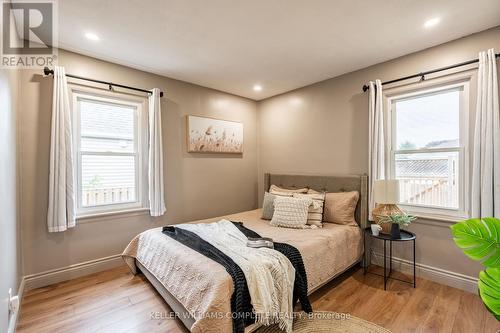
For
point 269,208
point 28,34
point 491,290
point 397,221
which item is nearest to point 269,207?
point 269,208

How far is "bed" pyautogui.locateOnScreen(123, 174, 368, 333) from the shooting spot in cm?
155

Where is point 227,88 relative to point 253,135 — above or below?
above

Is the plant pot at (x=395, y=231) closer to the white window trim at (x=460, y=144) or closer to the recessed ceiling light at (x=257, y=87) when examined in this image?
the white window trim at (x=460, y=144)

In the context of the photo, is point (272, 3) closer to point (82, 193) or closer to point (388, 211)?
point (388, 211)

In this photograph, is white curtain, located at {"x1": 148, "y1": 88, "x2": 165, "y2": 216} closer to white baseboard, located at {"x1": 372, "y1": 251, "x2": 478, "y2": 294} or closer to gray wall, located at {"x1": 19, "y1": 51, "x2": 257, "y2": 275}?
gray wall, located at {"x1": 19, "y1": 51, "x2": 257, "y2": 275}

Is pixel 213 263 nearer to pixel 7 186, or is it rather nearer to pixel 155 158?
pixel 7 186

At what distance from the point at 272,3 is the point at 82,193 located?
2868mm

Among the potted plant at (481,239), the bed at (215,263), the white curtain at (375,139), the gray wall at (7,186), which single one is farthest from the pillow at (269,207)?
the gray wall at (7,186)

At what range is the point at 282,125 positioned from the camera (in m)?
4.21

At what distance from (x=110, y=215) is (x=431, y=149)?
3.90 meters

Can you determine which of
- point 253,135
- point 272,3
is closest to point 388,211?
point 272,3

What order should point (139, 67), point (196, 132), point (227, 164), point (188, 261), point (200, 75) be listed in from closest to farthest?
point (188, 261), point (139, 67), point (200, 75), point (196, 132), point (227, 164)

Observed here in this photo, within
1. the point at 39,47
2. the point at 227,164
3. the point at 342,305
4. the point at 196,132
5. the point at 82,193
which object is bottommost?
the point at 342,305

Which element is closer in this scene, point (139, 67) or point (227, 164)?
point (139, 67)
